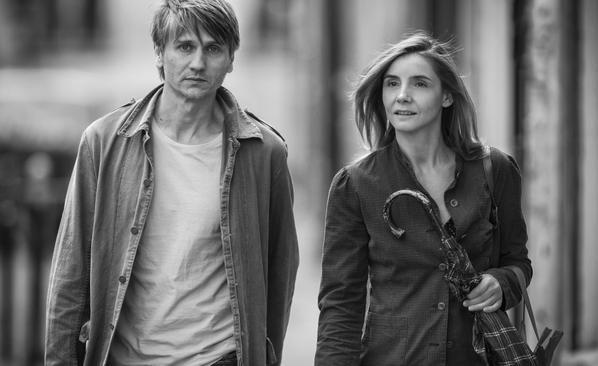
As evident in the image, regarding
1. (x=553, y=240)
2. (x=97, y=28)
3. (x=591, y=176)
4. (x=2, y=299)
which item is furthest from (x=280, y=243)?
(x=97, y=28)

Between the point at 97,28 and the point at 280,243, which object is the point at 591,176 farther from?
the point at 97,28

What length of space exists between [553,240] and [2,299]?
15.1 feet

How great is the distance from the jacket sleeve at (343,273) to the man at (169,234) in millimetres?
343

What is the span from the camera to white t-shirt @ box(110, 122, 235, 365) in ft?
13.4

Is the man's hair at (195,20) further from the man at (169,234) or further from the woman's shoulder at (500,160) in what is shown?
the woman's shoulder at (500,160)

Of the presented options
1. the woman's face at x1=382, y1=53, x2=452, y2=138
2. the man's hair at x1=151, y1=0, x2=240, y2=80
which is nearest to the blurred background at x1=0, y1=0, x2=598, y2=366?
the man's hair at x1=151, y1=0, x2=240, y2=80

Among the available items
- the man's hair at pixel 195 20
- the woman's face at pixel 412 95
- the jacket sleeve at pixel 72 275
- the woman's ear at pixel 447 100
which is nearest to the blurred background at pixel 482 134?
the man's hair at pixel 195 20

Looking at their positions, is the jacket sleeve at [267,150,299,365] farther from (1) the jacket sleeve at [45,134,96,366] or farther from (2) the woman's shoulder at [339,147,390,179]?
(1) the jacket sleeve at [45,134,96,366]

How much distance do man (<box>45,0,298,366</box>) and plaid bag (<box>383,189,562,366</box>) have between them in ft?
2.37

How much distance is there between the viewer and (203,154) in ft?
13.8

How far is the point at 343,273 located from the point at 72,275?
3.11ft

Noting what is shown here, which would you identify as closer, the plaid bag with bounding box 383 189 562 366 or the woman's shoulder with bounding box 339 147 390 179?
the plaid bag with bounding box 383 189 562 366

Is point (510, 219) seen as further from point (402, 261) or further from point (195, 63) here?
point (195, 63)

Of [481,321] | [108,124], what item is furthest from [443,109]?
[108,124]
